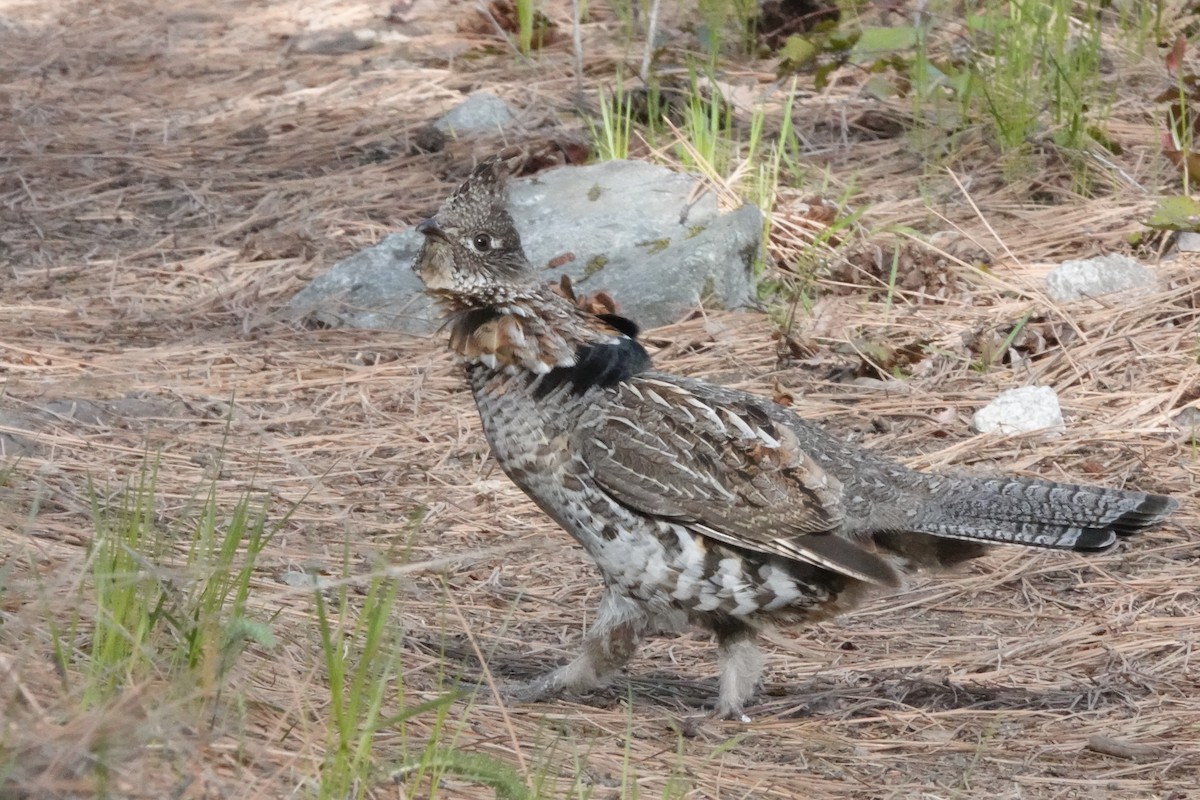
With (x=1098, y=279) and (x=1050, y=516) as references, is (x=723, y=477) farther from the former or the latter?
(x=1098, y=279)

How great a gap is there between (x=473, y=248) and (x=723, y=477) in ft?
3.22

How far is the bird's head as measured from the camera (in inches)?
172

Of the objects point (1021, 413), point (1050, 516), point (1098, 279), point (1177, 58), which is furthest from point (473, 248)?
point (1177, 58)

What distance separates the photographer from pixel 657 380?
4.36 metres

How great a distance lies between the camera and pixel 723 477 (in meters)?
4.11

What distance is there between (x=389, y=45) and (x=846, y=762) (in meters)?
7.62

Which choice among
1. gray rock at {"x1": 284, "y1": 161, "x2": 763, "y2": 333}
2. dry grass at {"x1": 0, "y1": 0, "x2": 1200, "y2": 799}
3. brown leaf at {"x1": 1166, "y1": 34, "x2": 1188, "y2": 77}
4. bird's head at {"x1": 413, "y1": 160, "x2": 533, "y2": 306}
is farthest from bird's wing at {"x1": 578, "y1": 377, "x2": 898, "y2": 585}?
brown leaf at {"x1": 1166, "y1": 34, "x2": 1188, "y2": 77}

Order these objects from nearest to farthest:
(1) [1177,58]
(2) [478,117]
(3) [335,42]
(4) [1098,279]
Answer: (4) [1098,279], (1) [1177,58], (2) [478,117], (3) [335,42]

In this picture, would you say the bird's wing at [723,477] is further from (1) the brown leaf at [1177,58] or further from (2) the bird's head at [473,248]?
(1) the brown leaf at [1177,58]

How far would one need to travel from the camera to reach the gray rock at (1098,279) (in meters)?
6.48

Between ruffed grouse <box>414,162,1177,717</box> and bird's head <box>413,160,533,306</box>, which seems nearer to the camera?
ruffed grouse <box>414,162,1177,717</box>

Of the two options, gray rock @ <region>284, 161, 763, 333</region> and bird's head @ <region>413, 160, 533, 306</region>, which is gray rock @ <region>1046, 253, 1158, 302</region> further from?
bird's head @ <region>413, 160, 533, 306</region>

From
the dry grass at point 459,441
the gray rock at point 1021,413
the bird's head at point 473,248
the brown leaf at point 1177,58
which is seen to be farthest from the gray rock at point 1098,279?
the bird's head at point 473,248

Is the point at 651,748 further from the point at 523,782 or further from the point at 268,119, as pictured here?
the point at 268,119
